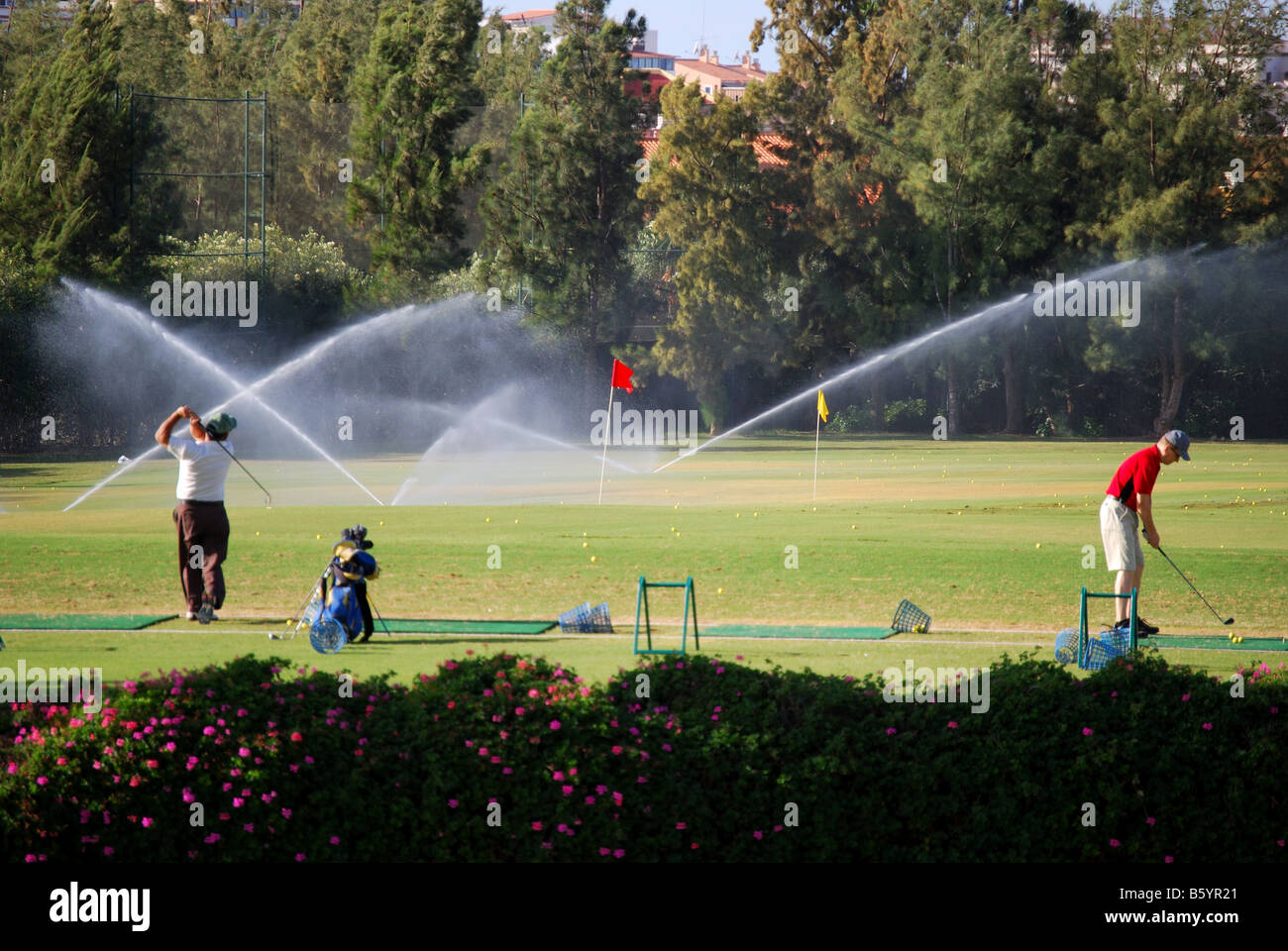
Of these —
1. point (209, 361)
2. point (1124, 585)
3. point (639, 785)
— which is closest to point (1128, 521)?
point (1124, 585)

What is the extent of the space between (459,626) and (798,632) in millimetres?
3501

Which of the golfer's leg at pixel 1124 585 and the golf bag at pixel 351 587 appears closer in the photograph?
the golf bag at pixel 351 587

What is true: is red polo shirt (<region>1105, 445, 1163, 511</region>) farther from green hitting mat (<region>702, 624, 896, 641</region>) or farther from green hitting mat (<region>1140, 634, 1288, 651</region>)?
green hitting mat (<region>702, 624, 896, 641</region>)

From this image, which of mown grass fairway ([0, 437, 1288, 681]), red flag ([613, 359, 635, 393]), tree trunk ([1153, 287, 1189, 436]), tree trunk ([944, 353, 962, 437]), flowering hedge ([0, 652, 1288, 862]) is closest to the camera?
flowering hedge ([0, 652, 1288, 862])

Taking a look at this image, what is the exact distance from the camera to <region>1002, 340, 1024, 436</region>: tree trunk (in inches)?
2677

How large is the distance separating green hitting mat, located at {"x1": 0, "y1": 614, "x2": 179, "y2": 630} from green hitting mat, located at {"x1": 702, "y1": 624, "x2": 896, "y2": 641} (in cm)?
585

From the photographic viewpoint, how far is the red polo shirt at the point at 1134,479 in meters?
14.8

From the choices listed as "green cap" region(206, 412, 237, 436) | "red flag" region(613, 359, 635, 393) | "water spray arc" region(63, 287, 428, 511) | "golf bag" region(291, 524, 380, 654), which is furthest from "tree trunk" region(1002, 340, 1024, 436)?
"golf bag" region(291, 524, 380, 654)

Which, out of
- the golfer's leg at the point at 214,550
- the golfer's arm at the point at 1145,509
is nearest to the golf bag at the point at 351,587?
the golfer's leg at the point at 214,550

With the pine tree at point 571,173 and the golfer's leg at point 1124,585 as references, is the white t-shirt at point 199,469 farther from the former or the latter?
the pine tree at point 571,173

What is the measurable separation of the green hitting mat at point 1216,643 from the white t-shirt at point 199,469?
9.53 meters

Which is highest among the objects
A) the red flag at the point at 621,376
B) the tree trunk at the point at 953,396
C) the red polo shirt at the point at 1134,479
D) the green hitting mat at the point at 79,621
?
the tree trunk at the point at 953,396

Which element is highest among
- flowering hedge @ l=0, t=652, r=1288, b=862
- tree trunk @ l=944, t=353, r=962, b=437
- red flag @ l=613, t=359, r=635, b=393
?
tree trunk @ l=944, t=353, r=962, b=437
